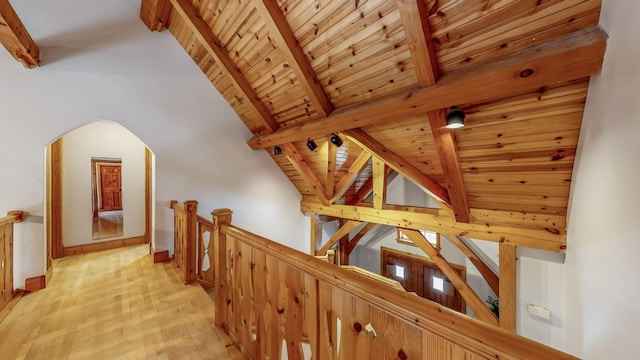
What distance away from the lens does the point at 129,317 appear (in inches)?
90.7

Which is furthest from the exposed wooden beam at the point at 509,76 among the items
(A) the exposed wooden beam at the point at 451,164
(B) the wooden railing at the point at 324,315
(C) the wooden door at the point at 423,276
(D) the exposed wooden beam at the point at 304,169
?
(C) the wooden door at the point at 423,276

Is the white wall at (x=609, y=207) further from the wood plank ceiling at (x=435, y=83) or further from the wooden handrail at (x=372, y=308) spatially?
the wooden handrail at (x=372, y=308)

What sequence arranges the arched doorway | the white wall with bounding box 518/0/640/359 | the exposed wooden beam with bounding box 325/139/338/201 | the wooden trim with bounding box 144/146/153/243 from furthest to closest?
1. the wooden trim with bounding box 144/146/153/243
2. the exposed wooden beam with bounding box 325/139/338/201
3. the arched doorway
4. the white wall with bounding box 518/0/640/359

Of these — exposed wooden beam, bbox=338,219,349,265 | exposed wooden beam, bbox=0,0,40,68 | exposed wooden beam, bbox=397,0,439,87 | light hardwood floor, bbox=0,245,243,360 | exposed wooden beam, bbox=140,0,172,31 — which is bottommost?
exposed wooden beam, bbox=338,219,349,265

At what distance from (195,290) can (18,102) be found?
9.81 feet

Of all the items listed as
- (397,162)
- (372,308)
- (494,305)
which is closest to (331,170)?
(397,162)

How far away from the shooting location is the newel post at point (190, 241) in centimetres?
305

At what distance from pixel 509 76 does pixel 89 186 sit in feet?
20.3

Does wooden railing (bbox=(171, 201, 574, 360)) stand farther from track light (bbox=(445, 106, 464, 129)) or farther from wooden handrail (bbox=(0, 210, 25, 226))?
wooden handrail (bbox=(0, 210, 25, 226))

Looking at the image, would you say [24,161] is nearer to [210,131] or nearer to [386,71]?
[210,131]

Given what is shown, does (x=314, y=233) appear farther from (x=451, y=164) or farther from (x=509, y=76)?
(x=509, y=76)

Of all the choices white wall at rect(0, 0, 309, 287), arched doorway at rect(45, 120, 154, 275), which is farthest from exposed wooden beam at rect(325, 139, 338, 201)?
arched doorway at rect(45, 120, 154, 275)

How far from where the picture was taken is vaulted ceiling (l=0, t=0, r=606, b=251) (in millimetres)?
1743

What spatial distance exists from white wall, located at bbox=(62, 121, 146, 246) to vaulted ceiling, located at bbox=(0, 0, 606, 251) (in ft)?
7.31
